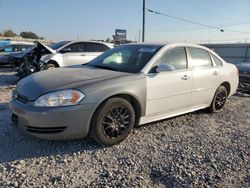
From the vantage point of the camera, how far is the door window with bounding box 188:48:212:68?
485cm

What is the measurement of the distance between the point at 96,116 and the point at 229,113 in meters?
3.52

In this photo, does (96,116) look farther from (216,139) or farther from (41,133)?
(216,139)

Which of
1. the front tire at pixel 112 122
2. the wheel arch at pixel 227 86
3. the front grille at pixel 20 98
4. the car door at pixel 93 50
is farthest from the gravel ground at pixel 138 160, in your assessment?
the car door at pixel 93 50

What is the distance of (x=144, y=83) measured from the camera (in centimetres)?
391

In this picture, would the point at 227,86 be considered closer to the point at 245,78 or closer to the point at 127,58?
the point at 127,58

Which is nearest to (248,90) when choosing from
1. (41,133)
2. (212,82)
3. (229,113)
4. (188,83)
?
(229,113)

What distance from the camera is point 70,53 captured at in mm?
9422

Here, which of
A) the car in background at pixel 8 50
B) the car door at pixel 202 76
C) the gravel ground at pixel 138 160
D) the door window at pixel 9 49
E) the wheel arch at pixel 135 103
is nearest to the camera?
the gravel ground at pixel 138 160

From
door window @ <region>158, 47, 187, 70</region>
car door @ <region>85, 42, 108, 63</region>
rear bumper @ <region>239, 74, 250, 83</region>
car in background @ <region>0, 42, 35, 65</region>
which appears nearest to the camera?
door window @ <region>158, 47, 187, 70</region>

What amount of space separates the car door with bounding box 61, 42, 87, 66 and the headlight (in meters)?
6.14

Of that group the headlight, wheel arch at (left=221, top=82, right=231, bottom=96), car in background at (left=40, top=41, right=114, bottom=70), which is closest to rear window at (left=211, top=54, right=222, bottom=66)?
wheel arch at (left=221, top=82, right=231, bottom=96)

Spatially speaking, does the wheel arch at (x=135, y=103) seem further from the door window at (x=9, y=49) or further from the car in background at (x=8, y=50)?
the door window at (x=9, y=49)

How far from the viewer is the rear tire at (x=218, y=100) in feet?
18.0

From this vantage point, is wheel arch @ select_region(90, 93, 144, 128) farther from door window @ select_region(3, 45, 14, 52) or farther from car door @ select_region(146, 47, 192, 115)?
door window @ select_region(3, 45, 14, 52)
